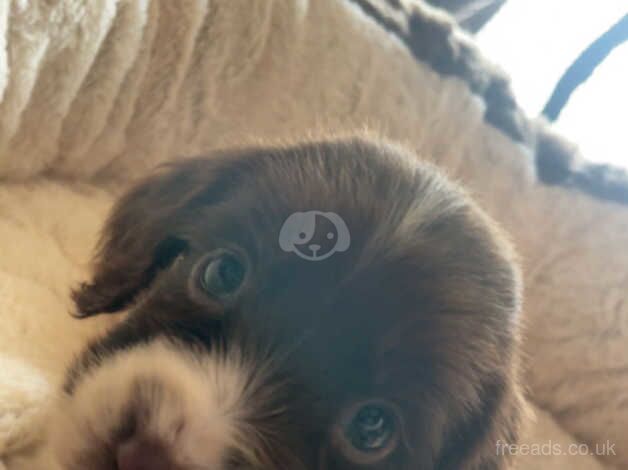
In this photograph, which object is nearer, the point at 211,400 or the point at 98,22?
the point at 211,400

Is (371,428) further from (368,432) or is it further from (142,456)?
(142,456)

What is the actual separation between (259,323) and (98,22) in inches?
51.3

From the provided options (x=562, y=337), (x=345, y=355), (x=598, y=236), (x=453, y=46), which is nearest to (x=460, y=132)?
(x=453, y=46)

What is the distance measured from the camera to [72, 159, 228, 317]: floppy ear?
191cm

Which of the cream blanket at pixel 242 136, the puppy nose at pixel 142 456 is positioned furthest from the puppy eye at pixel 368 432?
the cream blanket at pixel 242 136

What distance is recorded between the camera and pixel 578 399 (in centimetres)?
326

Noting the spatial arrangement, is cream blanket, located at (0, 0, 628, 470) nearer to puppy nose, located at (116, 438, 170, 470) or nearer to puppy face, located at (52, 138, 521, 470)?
puppy face, located at (52, 138, 521, 470)

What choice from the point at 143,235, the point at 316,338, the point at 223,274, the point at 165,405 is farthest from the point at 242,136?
the point at 165,405

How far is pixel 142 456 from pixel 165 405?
0.09 m

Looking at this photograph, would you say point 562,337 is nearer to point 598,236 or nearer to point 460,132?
point 598,236

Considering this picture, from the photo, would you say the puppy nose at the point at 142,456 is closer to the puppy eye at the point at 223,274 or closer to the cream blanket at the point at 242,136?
the puppy eye at the point at 223,274

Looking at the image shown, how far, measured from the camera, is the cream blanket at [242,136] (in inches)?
91.4

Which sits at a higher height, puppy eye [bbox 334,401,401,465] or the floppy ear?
the floppy ear

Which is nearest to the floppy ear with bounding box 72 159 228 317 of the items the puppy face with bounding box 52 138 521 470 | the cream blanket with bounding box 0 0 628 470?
the puppy face with bounding box 52 138 521 470
